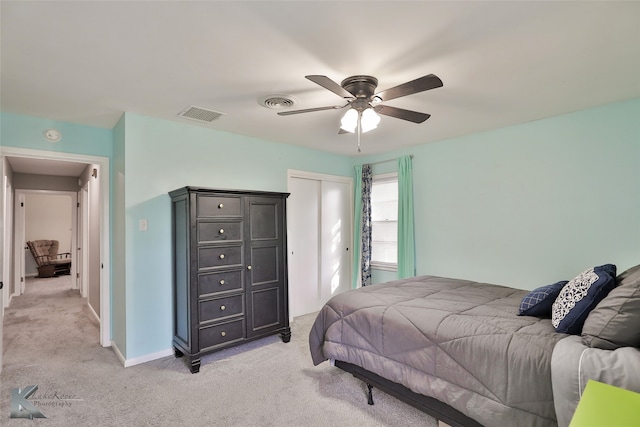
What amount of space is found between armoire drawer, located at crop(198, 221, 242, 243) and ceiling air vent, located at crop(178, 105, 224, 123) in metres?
1.06

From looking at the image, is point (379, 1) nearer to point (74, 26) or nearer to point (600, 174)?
point (74, 26)

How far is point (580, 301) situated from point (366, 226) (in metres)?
3.28

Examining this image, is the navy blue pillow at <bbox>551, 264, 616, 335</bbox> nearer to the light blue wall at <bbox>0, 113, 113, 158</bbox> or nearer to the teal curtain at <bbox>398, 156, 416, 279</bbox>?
the teal curtain at <bbox>398, 156, 416, 279</bbox>

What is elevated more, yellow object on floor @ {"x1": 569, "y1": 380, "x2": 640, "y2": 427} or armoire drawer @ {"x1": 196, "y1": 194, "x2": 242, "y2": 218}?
armoire drawer @ {"x1": 196, "y1": 194, "x2": 242, "y2": 218}

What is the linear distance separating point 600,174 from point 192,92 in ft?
12.2

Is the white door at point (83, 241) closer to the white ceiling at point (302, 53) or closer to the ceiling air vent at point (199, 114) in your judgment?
the white ceiling at point (302, 53)

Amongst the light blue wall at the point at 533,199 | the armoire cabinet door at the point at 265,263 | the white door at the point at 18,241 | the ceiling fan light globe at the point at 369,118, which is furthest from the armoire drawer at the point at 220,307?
the white door at the point at 18,241

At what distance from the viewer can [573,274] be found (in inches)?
121

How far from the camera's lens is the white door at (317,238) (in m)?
4.45

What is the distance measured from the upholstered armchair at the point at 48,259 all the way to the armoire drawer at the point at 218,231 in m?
7.50

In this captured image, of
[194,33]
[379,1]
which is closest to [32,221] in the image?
[194,33]

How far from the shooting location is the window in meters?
4.71

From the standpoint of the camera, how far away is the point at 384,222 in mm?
4820

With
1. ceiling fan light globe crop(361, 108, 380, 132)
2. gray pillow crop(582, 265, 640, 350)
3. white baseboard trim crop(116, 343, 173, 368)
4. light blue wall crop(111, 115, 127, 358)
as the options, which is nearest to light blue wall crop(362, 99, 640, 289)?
gray pillow crop(582, 265, 640, 350)
